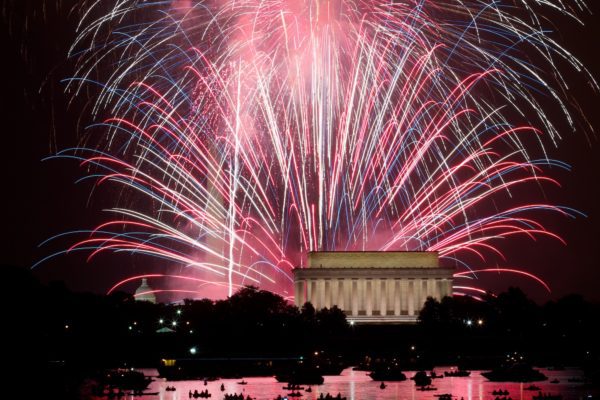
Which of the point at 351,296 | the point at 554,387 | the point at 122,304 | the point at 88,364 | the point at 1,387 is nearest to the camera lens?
the point at 1,387

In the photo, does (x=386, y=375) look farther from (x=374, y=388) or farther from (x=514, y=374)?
(x=514, y=374)

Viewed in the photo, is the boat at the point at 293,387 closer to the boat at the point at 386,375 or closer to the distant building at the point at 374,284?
the boat at the point at 386,375

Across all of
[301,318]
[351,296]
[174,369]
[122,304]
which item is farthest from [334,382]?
[351,296]

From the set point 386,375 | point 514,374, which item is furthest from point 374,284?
point 514,374

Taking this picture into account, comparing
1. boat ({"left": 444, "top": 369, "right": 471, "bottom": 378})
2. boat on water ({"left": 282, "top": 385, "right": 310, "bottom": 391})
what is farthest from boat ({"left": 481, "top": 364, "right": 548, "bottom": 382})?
boat on water ({"left": 282, "top": 385, "right": 310, "bottom": 391})

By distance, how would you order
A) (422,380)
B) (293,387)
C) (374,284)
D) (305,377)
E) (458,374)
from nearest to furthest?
(293,387)
(422,380)
(305,377)
(458,374)
(374,284)

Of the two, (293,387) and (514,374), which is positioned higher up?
(514,374)

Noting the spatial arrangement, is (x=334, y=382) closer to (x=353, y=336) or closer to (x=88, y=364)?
(x=88, y=364)

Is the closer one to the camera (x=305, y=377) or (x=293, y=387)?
(x=293, y=387)
